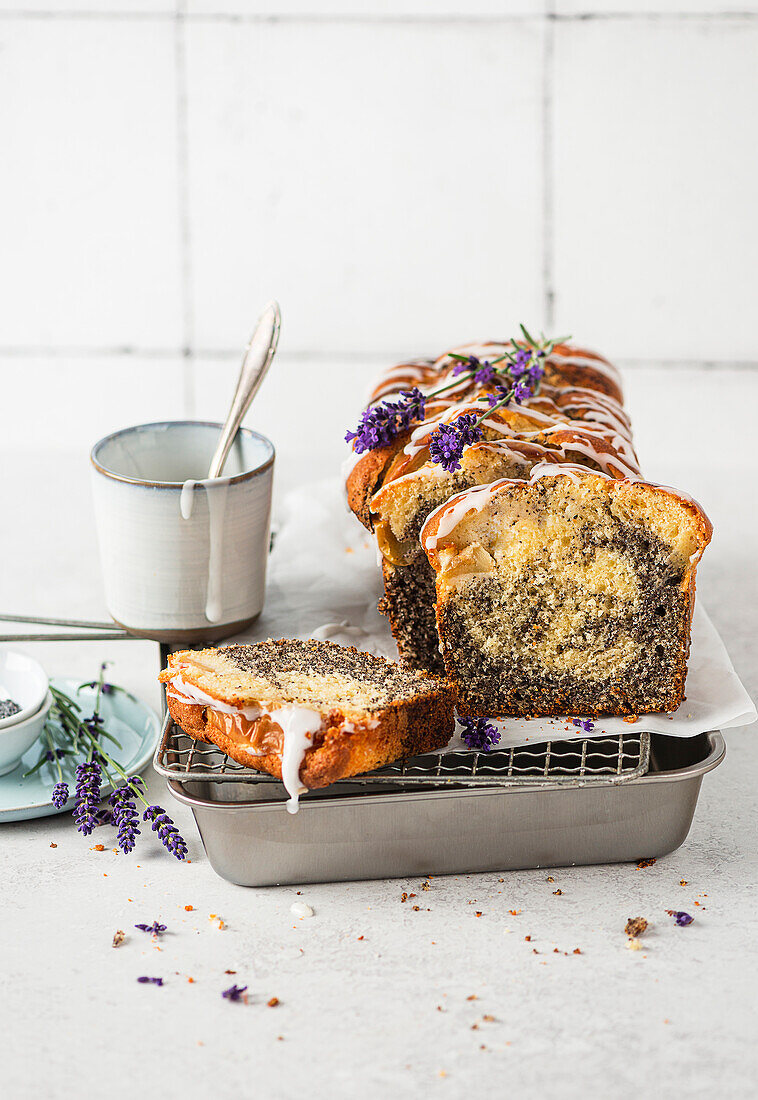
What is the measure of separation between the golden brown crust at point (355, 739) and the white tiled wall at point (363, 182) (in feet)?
6.60

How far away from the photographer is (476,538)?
1.69m

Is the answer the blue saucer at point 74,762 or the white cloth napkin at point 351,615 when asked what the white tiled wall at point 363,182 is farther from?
the blue saucer at point 74,762

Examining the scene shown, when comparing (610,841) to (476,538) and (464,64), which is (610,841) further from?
(464,64)

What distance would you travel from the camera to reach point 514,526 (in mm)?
1678

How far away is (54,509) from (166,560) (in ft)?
3.76

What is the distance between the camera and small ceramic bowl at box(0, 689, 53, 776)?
168 cm

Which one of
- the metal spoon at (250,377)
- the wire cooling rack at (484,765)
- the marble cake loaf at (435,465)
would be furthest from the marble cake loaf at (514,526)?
the metal spoon at (250,377)

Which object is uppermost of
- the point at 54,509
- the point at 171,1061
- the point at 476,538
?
the point at 476,538

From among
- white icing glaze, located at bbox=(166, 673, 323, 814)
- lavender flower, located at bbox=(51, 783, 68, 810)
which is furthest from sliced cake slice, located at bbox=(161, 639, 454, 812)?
lavender flower, located at bbox=(51, 783, 68, 810)

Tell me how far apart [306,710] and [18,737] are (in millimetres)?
483

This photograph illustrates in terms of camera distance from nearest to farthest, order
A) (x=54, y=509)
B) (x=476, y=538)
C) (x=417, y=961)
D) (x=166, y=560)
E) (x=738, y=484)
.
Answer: (x=417, y=961) < (x=476, y=538) < (x=166, y=560) < (x=54, y=509) < (x=738, y=484)

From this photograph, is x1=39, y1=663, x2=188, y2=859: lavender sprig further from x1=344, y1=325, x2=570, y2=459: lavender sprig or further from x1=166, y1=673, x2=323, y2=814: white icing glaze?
x1=344, y1=325, x2=570, y2=459: lavender sprig

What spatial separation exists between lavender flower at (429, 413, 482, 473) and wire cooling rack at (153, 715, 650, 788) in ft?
1.44

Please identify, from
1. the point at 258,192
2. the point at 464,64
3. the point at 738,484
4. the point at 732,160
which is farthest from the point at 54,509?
the point at 732,160
